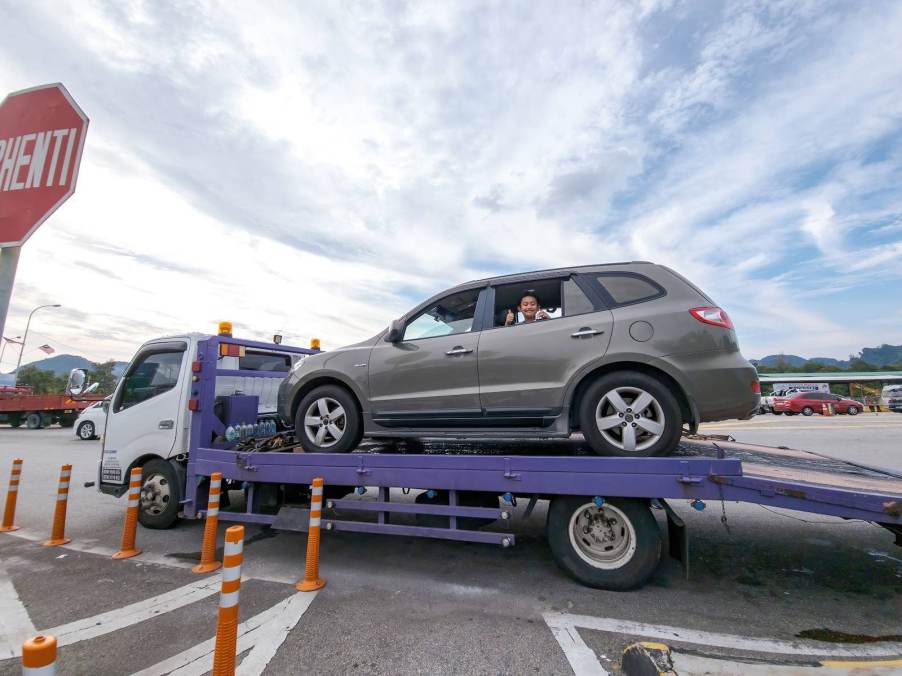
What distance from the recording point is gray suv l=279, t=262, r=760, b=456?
3.38m

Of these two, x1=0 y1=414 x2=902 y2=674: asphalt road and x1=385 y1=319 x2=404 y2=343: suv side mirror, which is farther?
x1=385 y1=319 x2=404 y2=343: suv side mirror

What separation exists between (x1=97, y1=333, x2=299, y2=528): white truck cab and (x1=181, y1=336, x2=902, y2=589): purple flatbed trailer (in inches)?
31.7

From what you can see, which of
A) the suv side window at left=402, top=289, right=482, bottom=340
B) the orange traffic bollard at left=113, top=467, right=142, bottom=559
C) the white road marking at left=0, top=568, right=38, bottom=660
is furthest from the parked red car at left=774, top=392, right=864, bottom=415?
the white road marking at left=0, top=568, right=38, bottom=660

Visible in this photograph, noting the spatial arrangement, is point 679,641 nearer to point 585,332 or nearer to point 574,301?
point 585,332

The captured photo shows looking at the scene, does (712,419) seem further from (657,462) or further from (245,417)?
(245,417)

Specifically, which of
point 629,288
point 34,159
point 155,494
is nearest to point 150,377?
point 155,494

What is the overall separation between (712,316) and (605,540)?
1.93 metres

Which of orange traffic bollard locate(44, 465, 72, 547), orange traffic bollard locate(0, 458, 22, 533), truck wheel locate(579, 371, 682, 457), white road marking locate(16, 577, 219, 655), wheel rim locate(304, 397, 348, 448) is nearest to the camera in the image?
white road marking locate(16, 577, 219, 655)

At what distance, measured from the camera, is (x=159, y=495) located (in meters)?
5.22

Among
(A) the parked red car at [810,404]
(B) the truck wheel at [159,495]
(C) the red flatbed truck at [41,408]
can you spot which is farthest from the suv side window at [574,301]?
(A) the parked red car at [810,404]

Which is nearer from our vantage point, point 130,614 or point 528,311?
point 130,614

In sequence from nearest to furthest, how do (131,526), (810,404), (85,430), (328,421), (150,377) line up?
1. (328,421)
2. (131,526)
3. (150,377)
4. (85,430)
5. (810,404)

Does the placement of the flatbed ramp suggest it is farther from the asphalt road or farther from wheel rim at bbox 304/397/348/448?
the asphalt road

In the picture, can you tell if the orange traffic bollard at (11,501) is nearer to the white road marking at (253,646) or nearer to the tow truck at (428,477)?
the tow truck at (428,477)
